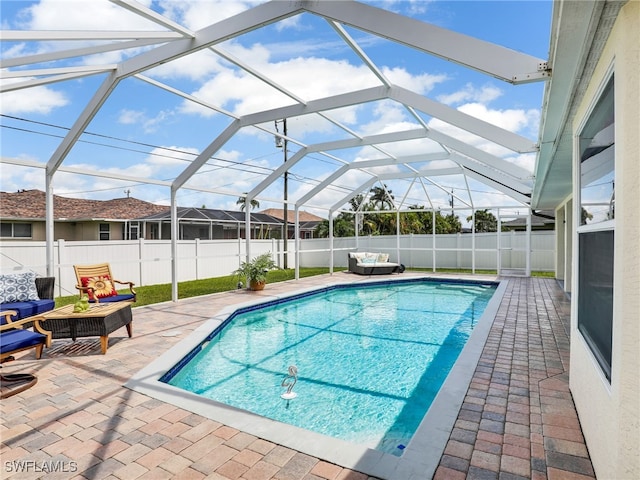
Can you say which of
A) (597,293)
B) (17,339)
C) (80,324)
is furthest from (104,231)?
(597,293)

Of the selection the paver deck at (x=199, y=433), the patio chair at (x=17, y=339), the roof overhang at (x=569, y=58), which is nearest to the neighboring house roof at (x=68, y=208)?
the patio chair at (x=17, y=339)

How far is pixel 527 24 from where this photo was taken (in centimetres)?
426

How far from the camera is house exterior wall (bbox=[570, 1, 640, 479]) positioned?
1.86 metres

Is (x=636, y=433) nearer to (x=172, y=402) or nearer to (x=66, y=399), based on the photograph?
(x=172, y=402)

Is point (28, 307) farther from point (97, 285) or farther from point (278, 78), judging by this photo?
point (278, 78)

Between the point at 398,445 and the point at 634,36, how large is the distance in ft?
11.9

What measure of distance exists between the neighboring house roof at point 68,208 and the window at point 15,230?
0.45 meters

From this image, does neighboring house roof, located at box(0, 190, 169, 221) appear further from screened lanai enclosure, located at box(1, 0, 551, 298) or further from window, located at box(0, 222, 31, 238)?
screened lanai enclosure, located at box(1, 0, 551, 298)

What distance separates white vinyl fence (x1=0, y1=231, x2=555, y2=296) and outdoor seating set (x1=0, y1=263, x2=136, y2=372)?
755 mm

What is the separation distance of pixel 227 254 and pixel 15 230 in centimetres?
1093

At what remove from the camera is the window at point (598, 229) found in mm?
2426

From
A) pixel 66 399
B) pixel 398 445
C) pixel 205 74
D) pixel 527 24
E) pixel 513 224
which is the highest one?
pixel 205 74

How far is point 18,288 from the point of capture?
253 inches

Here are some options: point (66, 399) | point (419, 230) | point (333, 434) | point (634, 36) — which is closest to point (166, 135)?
point (66, 399)
